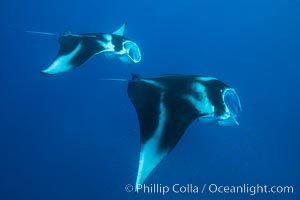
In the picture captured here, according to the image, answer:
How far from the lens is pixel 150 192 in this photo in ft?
13.0

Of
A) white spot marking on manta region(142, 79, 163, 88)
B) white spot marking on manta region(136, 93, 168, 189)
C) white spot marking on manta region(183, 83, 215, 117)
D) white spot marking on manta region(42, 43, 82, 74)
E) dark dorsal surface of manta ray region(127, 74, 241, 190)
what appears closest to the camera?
white spot marking on manta region(136, 93, 168, 189)

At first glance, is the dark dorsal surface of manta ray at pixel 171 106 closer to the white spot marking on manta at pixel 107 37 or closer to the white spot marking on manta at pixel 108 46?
the white spot marking on manta at pixel 108 46

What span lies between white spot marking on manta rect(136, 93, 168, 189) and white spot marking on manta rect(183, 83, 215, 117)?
0.29 m

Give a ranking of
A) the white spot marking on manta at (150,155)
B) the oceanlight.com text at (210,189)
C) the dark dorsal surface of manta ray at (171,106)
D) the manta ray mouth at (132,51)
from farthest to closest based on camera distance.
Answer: the oceanlight.com text at (210,189), the manta ray mouth at (132,51), the dark dorsal surface of manta ray at (171,106), the white spot marking on manta at (150,155)

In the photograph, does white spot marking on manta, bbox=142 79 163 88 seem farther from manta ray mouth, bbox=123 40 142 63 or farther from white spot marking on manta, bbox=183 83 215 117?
manta ray mouth, bbox=123 40 142 63

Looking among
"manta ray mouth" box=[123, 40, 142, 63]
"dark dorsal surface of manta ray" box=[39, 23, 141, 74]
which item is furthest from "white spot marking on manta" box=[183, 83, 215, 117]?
"manta ray mouth" box=[123, 40, 142, 63]

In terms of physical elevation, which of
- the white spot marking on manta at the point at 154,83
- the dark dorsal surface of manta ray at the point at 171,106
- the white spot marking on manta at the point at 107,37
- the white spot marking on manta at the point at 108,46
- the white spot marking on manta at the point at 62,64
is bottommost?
the dark dorsal surface of manta ray at the point at 171,106

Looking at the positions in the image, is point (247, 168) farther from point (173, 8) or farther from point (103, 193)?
point (173, 8)

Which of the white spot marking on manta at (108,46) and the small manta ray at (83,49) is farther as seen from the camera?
the white spot marking on manta at (108,46)

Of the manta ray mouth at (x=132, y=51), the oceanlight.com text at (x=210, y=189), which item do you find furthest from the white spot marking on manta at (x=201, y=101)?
the oceanlight.com text at (x=210, y=189)

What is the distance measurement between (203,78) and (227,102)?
261 millimetres

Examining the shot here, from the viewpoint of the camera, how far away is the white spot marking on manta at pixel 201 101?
2.06 m

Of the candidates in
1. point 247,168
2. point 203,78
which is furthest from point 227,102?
point 247,168

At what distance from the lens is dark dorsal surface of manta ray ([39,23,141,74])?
3.04m
